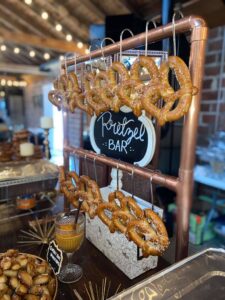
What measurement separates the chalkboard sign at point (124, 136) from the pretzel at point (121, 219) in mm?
147

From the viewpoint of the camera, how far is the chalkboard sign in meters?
0.63

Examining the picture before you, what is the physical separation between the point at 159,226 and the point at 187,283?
12 centimetres

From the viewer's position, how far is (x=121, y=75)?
1.87 feet

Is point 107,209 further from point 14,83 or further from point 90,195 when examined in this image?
point 14,83

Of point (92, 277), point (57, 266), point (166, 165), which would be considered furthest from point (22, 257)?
point (166, 165)

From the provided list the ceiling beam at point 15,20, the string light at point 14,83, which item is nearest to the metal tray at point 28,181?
the ceiling beam at point 15,20

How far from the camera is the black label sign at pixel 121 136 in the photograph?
2.11 ft

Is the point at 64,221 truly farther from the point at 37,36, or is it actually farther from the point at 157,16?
the point at 37,36

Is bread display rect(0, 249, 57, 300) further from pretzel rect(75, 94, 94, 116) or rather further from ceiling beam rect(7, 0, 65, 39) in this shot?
ceiling beam rect(7, 0, 65, 39)

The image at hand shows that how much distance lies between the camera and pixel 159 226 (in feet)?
1.69

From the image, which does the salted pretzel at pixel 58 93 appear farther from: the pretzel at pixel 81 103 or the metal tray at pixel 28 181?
the metal tray at pixel 28 181

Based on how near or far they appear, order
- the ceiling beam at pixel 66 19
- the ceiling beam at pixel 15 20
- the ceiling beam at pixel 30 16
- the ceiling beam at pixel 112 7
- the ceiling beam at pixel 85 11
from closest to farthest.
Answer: the ceiling beam at pixel 112 7 → the ceiling beam at pixel 85 11 → the ceiling beam at pixel 66 19 → the ceiling beam at pixel 30 16 → the ceiling beam at pixel 15 20

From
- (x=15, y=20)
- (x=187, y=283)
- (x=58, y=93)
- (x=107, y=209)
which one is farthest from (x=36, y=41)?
(x=187, y=283)

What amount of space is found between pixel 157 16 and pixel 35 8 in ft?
5.11
